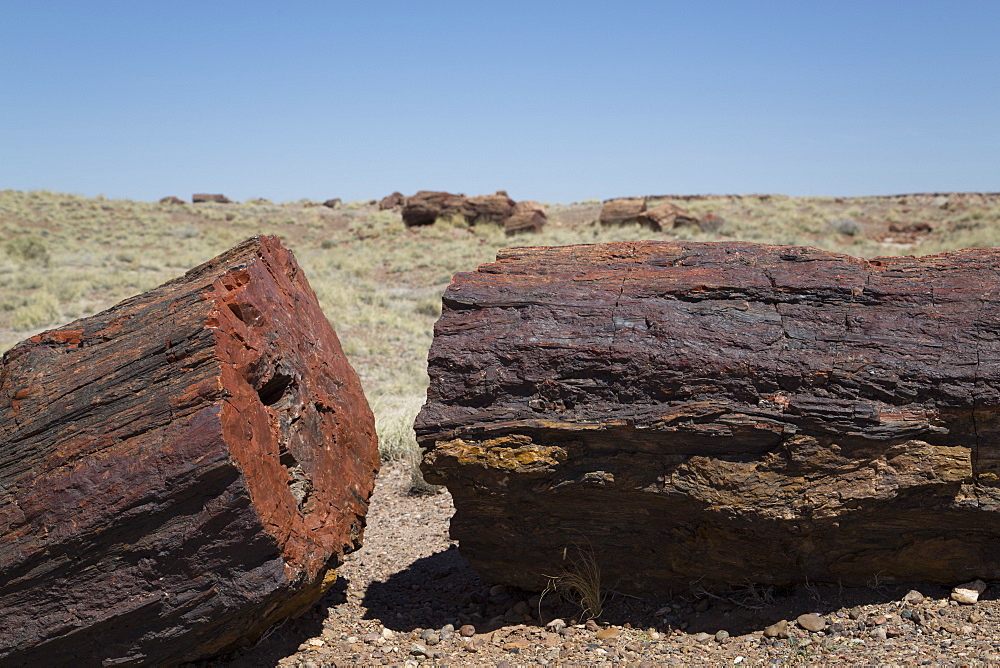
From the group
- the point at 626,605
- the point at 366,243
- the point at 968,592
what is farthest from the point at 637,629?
the point at 366,243

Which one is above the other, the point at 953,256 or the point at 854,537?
the point at 953,256

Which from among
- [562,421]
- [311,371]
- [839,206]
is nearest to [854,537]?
[562,421]

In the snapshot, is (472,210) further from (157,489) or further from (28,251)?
(157,489)

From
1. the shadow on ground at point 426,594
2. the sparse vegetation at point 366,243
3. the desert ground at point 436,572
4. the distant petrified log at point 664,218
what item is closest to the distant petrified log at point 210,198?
the sparse vegetation at point 366,243

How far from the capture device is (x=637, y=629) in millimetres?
4000

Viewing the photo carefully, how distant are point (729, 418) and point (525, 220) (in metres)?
27.0

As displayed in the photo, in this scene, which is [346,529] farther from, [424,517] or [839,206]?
[839,206]

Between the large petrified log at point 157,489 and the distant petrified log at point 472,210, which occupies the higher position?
the distant petrified log at point 472,210

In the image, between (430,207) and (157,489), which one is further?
(430,207)

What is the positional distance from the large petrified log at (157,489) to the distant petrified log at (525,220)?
26.4 metres

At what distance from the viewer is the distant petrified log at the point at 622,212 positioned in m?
30.1

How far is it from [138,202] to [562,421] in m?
44.6

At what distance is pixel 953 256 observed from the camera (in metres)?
4.12

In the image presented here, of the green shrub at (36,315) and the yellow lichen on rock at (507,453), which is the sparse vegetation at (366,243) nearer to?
the green shrub at (36,315)
